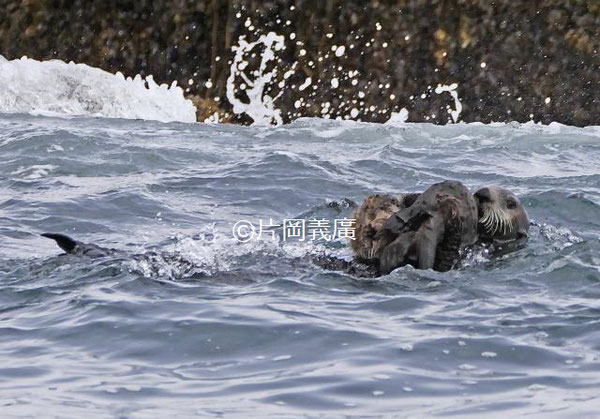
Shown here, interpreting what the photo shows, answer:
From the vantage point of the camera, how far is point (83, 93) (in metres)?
13.9

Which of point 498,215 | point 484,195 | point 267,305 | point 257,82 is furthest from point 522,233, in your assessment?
point 257,82

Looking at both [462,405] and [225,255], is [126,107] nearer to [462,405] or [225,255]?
[225,255]

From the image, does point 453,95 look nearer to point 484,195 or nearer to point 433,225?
point 484,195

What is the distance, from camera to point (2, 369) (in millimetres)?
4750

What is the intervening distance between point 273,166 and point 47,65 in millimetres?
5137

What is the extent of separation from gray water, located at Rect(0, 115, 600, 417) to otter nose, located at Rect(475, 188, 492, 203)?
36 cm

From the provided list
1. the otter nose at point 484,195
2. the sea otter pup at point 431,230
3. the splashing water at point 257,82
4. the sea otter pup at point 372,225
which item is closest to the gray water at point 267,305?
the sea otter pup at point 431,230

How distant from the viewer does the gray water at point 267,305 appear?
4.42 meters

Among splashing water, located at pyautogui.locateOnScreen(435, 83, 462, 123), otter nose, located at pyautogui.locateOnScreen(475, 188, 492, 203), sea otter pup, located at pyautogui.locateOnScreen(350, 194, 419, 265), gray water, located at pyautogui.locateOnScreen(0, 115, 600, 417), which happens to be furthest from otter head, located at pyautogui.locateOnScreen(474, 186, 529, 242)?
splashing water, located at pyautogui.locateOnScreen(435, 83, 462, 123)

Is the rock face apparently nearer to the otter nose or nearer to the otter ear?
the otter ear

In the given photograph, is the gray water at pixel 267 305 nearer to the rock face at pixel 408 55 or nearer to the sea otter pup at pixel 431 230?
the sea otter pup at pixel 431 230

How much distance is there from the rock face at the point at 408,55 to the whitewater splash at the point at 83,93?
297 millimetres

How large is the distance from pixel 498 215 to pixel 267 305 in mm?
1613

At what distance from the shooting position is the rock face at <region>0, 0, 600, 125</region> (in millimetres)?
13320
